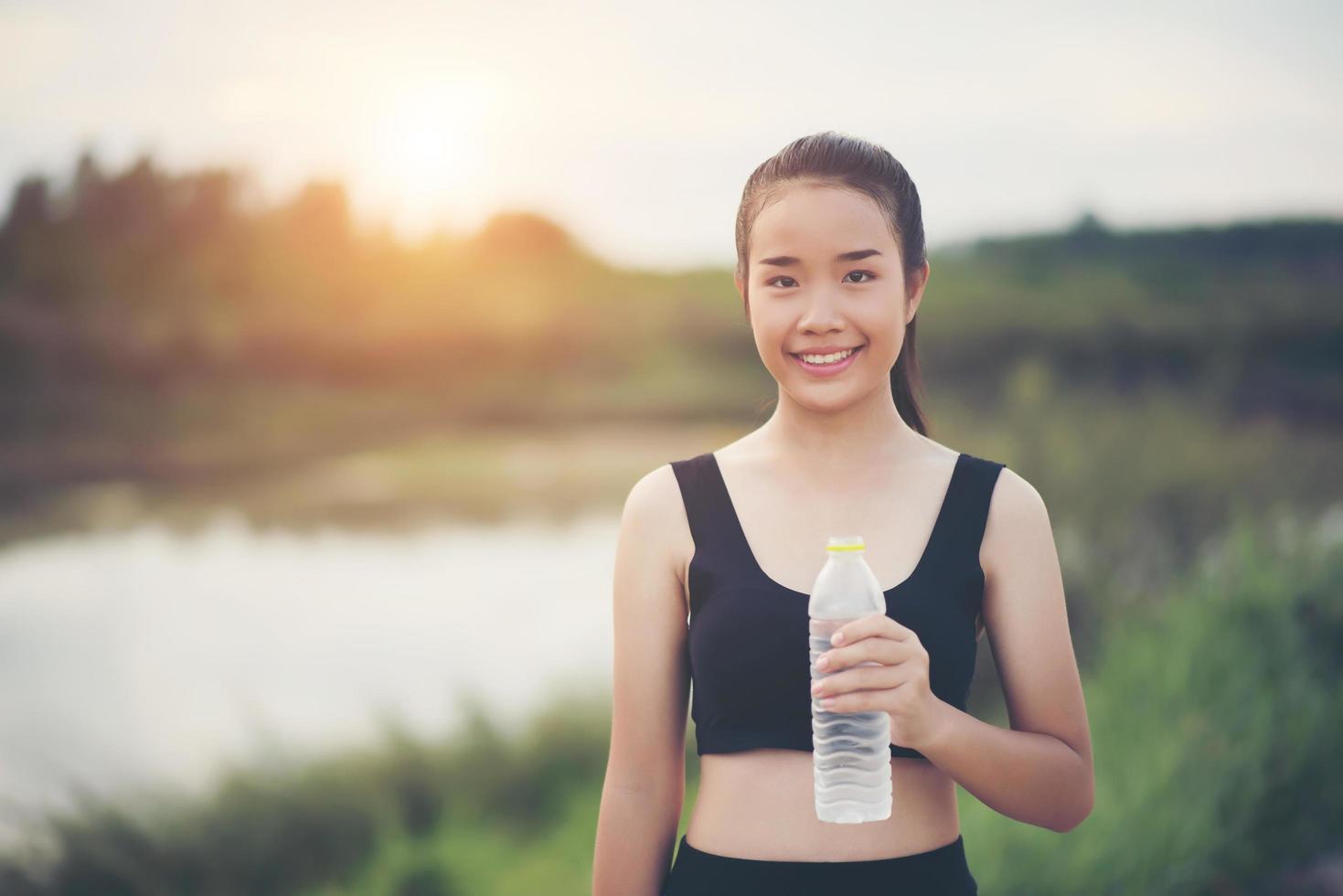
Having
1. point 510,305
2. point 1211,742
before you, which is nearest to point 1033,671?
point 1211,742

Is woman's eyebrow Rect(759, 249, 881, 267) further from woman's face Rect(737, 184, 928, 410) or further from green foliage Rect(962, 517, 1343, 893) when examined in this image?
green foliage Rect(962, 517, 1343, 893)

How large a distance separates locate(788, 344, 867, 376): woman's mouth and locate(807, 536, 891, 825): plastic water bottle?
27 cm

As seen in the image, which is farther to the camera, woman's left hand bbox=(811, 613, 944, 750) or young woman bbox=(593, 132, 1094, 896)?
young woman bbox=(593, 132, 1094, 896)

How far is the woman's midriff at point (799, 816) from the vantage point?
1351mm

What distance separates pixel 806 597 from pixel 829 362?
0.31 meters

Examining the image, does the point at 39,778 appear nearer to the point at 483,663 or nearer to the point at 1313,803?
the point at 483,663

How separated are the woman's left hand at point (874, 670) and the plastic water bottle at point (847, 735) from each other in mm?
55

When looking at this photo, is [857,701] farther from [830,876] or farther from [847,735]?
[830,876]

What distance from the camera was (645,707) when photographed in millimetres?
1452

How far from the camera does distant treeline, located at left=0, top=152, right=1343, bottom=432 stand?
169 inches

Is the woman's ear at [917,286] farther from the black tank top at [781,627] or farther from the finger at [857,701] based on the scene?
the finger at [857,701]

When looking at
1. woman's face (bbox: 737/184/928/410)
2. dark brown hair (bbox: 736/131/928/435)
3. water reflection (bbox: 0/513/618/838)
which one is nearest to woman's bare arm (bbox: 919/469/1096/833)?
woman's face (bbox: 737/184/928/410)

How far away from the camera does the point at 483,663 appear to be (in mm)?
4348

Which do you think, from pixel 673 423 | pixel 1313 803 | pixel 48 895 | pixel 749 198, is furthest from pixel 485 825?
pixel 749 198
